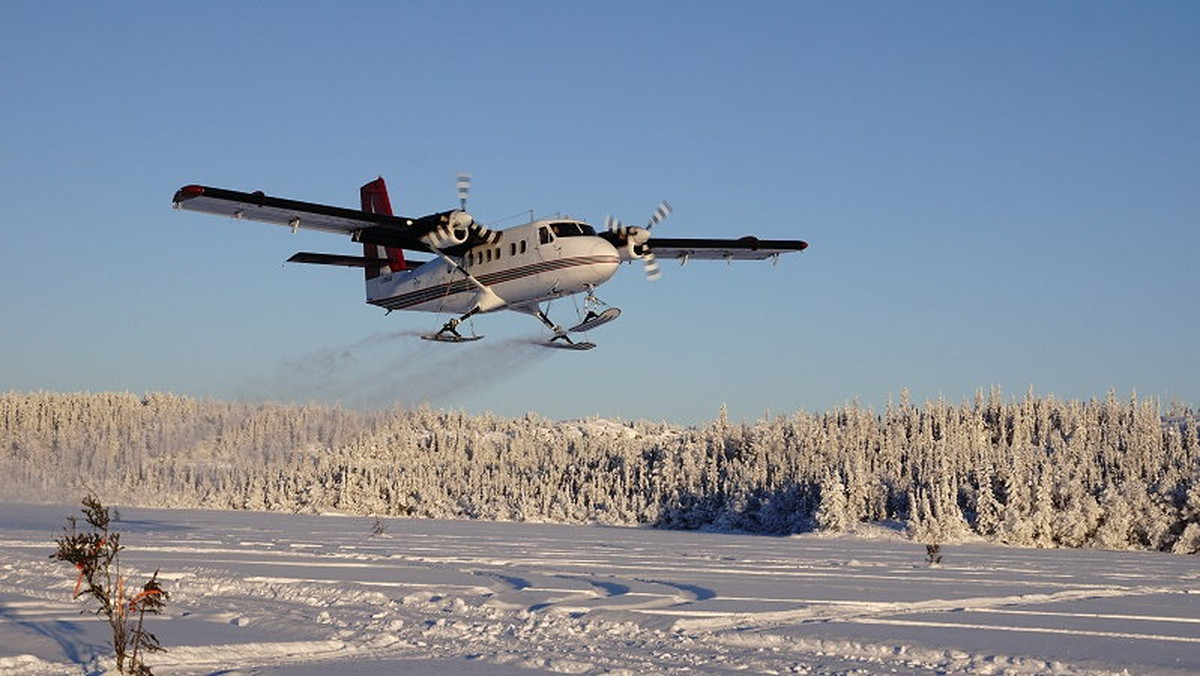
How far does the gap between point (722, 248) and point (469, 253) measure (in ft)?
33.1

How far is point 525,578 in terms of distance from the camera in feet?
94.8

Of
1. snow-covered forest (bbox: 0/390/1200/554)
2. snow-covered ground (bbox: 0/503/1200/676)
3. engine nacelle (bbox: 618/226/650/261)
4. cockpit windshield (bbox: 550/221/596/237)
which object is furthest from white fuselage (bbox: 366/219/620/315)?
snow-covered forest (bbox: 0/390/1200/554)

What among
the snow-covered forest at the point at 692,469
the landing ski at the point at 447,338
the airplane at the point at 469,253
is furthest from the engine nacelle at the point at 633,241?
the snow-covered forest at the point at 692,469

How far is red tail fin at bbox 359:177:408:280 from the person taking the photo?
41.8m

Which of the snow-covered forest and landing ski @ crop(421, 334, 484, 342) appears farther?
the snow-covered forest

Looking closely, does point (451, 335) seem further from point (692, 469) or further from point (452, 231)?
point (692, 469)

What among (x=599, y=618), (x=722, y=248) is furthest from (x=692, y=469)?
(x=599, y=618)

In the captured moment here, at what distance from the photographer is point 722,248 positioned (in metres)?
42.5

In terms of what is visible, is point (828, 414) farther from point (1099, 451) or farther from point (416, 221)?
point (416, 221)

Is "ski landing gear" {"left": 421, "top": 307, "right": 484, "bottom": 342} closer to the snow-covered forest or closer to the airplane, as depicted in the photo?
the airplane

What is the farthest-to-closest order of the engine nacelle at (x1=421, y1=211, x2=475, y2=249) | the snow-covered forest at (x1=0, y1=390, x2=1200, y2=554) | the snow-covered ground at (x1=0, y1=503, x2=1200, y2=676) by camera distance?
the snow-covered forest at (x1=0, y1=390, x2=1200, y2=554) < the engine nacelle at (x1=421, y1=211, x2=475, y2=249) < the snow-covered ground at (x1=0, y1=503, x2=1200, y2=676)

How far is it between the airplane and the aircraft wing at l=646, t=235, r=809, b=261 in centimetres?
33

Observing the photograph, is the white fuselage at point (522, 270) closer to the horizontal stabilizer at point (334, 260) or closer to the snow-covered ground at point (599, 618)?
the horizontal stabilizer at point (334, 260)

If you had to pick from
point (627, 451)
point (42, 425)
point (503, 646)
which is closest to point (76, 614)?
point (503, 646)
